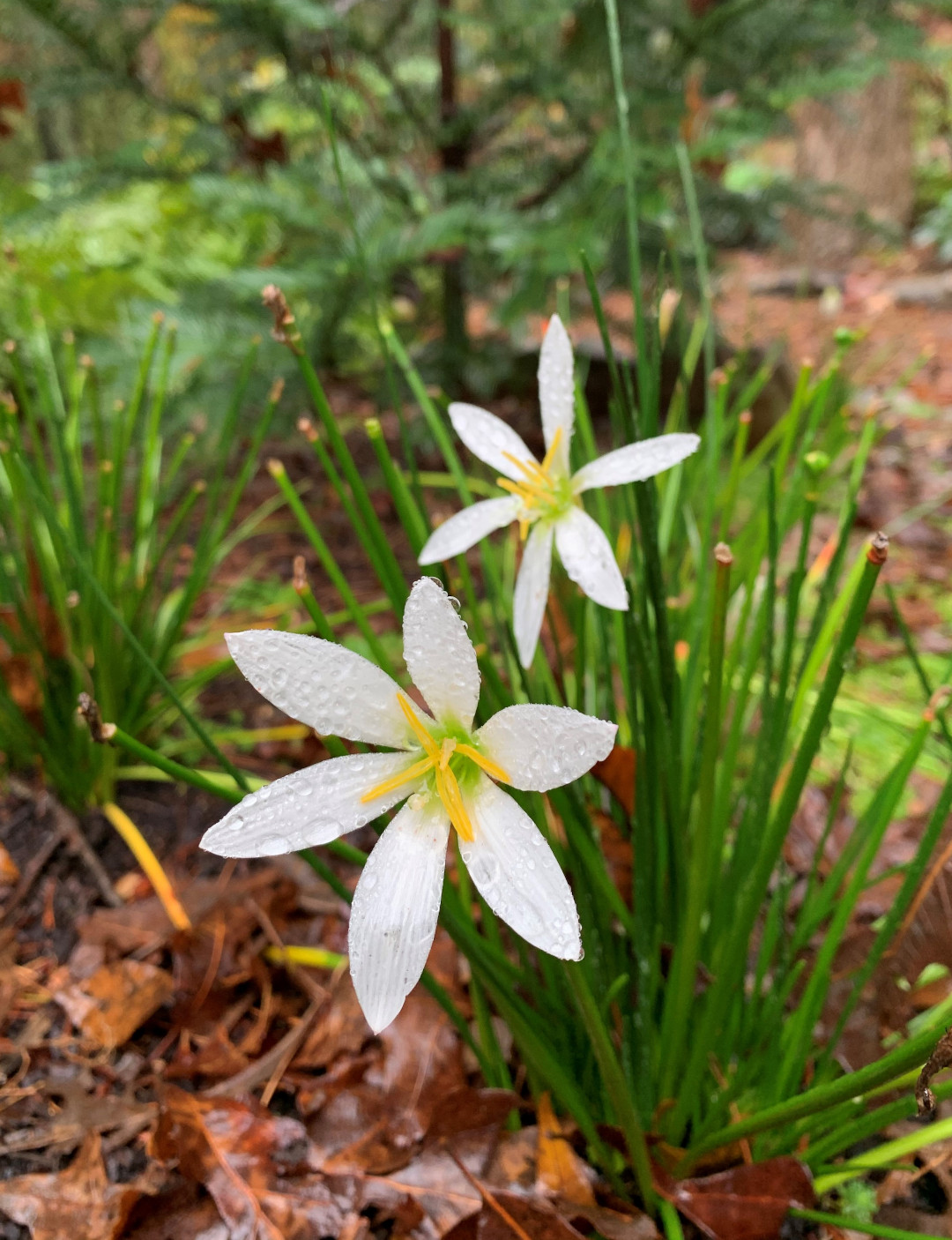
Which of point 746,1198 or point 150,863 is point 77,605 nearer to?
point 150,863

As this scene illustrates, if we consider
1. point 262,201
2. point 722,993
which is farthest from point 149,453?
point 722,993

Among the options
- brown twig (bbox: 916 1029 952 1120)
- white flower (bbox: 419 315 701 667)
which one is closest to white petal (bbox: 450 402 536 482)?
white flower (bbox: 419 315 701 667)

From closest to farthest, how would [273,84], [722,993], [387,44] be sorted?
[722,993] → [273,84] → [387,44]

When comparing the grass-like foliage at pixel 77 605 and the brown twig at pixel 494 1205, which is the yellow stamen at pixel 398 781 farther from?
the grass-like foliage at pixel 77 605

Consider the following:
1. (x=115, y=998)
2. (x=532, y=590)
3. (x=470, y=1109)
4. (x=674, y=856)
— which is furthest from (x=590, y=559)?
(x=115, y=998)

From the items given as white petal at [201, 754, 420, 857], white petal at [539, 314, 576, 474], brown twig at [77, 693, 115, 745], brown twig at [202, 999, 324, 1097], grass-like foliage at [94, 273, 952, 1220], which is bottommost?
brown twig at [202, 999, 324, 1097]

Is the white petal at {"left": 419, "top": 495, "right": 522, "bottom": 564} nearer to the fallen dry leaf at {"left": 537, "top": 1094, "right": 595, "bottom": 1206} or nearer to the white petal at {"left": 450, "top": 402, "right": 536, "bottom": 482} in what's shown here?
the white petal at {"left": 450, "top": 402, "right": 536, "bottom": 482}

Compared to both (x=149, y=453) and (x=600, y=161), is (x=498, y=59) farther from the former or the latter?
(x=149, y=453)
